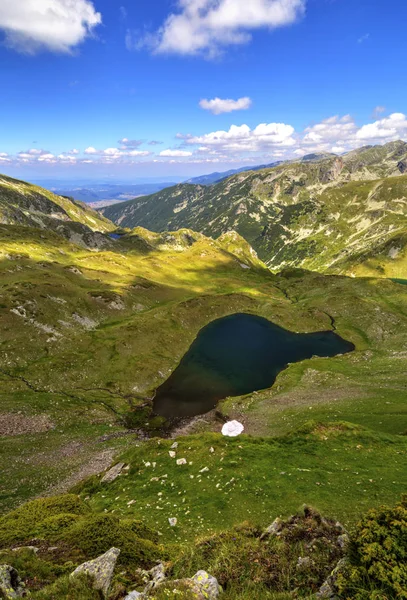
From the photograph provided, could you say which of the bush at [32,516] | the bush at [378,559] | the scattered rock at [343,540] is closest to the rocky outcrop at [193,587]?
the bush at [378,559]

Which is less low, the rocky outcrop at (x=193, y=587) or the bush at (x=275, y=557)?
the rocky outcrop at (x=193, y=587)

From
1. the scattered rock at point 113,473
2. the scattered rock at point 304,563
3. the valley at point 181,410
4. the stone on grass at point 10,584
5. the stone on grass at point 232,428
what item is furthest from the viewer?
the stone on grass at point 232,428

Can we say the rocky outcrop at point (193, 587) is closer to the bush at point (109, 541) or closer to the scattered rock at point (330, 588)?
the bush at point (109, 541)

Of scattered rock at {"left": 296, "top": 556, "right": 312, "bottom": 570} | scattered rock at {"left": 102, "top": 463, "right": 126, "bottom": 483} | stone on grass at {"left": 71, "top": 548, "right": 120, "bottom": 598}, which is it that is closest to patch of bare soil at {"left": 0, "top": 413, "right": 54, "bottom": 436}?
scattered rock at {"left": 102, "top": 463, "right": 126, "bottom": 483}

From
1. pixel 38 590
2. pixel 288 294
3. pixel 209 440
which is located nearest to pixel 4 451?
pixel 209 440

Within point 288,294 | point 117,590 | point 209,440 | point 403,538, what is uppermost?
point 403,538

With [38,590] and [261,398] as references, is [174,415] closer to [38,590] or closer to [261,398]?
[261,398]

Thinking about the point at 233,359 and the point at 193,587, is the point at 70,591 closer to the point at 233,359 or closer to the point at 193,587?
the point at 193,587
